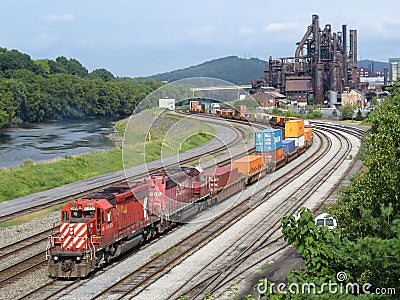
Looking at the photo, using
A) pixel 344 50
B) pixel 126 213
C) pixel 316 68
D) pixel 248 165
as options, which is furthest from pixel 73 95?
pixel 126 213

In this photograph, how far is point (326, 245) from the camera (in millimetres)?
11625

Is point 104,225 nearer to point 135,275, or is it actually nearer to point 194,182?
point 135,275

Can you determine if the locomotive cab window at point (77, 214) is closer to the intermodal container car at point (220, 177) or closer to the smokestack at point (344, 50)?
the intermodal container car at point (220, 177)

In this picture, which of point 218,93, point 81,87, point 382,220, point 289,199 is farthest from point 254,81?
point 382,220

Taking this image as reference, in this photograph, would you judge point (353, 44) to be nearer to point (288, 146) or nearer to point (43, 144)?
point (43, 144)

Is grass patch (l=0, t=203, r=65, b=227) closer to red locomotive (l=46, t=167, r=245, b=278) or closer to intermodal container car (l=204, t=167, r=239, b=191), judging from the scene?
red locomotive (l=46, t=167, r=245, b=278)

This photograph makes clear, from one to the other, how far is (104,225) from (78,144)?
221ft

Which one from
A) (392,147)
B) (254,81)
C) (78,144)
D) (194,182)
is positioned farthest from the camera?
(254,81)

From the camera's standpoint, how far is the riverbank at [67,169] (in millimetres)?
41975

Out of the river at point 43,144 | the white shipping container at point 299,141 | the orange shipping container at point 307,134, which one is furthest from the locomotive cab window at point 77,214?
the orange shipping container at point 307,134

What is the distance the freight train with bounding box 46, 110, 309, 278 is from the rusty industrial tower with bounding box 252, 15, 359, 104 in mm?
117458

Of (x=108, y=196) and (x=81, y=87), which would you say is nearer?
(x=108, y=196)

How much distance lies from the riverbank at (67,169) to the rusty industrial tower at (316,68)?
9769 cm

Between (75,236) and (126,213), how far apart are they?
2984 mm
